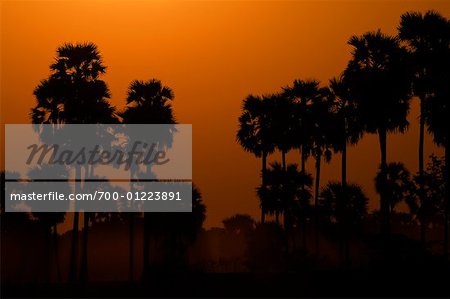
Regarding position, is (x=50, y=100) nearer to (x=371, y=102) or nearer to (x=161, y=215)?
(x=161, y=215)

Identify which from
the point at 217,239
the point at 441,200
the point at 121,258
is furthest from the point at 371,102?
the point at 217,239

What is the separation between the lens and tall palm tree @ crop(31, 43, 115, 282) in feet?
155

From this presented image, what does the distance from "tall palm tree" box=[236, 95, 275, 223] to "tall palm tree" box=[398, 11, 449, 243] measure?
63.2 feet

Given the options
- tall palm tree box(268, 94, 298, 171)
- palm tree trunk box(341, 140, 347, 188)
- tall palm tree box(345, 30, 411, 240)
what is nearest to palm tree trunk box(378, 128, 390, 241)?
tall palm tree box(345, 30, 411, 240)

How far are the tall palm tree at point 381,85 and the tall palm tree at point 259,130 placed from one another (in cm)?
1618

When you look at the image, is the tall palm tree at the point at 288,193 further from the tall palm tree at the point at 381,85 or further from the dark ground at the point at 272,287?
the dark ground at the point at 272,287

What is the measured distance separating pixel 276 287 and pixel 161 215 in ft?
94.3

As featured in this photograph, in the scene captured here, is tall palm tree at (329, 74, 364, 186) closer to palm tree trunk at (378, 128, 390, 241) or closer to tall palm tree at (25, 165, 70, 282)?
palm tree trunk at (378, 128, 390, 241)

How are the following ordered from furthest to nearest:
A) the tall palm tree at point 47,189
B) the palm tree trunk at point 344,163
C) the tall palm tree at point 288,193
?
the tall palm tree at point 288,193 → the palm tree trunk at point 344,163 → the tall palm tree at point 47,189

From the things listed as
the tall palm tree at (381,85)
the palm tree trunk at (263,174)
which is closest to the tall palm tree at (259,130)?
the palm tree trunk at (263,174)

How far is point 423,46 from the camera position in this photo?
43969 millimetres

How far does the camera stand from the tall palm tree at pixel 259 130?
63513 millimetres

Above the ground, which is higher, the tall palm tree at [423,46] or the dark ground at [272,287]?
the tall palm tree at [423,46]

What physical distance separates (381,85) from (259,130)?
20.1 metres
